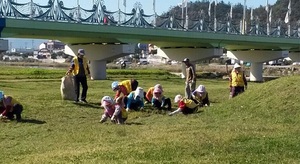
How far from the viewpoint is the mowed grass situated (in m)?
7.96

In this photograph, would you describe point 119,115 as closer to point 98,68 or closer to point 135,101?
point 135,101

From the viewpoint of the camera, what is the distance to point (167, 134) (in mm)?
10234

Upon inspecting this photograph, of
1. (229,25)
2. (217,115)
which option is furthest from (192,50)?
(217,115)

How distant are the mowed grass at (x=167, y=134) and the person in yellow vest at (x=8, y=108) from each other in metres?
0.32

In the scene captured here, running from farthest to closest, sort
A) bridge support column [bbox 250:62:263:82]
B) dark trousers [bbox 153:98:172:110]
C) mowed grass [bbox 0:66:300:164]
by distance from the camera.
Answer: bridge support column [bbox 250:62:263:82]
dark trousers [bbox 153:98:172:110]
mowed grass [bbox 0:66:300:164]

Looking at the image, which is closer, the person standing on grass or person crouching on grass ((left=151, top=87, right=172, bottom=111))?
person crouching on grass ((left=151, top=87, right=172, bottom=111))

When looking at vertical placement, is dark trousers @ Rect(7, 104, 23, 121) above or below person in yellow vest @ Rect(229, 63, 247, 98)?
below

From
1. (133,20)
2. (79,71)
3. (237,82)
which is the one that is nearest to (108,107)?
(79,71)

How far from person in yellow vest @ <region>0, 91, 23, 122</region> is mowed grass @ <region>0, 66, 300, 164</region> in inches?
12.6

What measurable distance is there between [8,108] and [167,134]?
5.02 m

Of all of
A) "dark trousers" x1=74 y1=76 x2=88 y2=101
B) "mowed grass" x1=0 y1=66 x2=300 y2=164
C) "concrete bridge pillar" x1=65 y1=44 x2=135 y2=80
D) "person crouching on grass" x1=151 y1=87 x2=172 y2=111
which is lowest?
"mowed grass" x1=0 y1=66 x2=300 y2=164

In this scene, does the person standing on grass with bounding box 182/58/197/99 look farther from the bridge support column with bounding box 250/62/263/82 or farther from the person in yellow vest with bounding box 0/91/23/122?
the bridge support column with bounding box 250/62/263/82

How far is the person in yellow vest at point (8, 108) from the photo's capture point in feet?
44.0

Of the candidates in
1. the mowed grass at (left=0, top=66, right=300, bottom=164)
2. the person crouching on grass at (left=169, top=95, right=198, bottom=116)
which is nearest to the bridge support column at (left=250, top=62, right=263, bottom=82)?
the mowed grass at (left=0, top=66, right=300, bottom=164)
